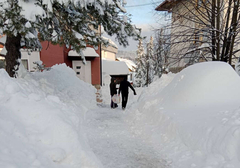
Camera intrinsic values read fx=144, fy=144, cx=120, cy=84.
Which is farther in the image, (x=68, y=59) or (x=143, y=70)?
(x=143, y=70)

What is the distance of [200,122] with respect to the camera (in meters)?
3.15

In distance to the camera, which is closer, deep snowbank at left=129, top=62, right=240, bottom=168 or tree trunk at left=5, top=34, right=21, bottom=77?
deep snowbank at left=129, top=62, right=240, bottom=168

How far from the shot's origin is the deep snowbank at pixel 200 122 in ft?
8.07

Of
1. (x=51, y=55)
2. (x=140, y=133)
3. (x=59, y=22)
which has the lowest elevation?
(x=140, y=133)

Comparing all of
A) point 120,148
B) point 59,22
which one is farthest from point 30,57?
point 120,148

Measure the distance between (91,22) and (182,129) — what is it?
413 cm

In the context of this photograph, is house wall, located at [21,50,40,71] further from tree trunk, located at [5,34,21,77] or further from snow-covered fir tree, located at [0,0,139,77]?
tree trunk, located at [5,34,21,77]

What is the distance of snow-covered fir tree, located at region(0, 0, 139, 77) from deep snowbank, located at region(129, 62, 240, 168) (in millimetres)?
2749

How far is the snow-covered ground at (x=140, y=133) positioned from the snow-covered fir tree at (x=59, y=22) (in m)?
1.26

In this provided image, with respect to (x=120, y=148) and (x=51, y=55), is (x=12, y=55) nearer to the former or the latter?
(x=120, y=148)

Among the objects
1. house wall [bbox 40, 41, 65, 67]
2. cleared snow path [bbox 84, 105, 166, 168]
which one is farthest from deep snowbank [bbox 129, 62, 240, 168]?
house wall [bbox 40, 41, 65, 67]

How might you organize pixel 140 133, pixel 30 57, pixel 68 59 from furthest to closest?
pixel 68 59 → pixel 30 57 → pixel 140 133

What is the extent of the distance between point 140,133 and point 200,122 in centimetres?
172

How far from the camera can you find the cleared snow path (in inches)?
111
